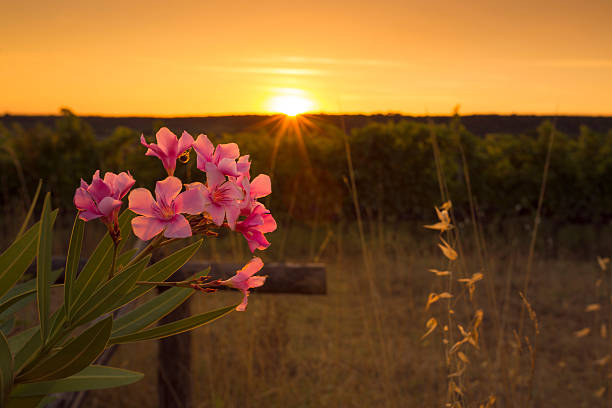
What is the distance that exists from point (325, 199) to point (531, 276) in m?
2.63

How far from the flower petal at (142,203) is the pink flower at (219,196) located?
0.05m

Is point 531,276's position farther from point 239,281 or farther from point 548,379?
point 239,281

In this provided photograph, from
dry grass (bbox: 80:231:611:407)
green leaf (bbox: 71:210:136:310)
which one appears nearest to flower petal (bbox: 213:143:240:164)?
green leaf (bbox: 71:210:136:310)

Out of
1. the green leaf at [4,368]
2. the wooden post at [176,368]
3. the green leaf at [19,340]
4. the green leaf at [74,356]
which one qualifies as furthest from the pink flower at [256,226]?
the wooden post at [176,368]

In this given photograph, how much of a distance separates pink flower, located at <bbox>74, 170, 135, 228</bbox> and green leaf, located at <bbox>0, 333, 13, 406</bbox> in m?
0.19

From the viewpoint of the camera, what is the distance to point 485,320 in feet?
16.3

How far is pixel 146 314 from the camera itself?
2.89 feet

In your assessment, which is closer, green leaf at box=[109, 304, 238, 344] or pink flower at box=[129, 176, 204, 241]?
pink flower at box=[129, 176, 204, 241]

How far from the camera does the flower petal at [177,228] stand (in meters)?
0.62

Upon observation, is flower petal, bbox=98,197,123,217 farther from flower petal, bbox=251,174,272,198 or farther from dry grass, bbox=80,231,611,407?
dry grass, bbox=80,231,611,407

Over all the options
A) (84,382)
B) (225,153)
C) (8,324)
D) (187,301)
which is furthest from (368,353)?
(225,153)

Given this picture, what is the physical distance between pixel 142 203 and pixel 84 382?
1.11ft

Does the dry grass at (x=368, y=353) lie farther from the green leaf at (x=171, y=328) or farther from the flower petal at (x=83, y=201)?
the flower petal at (x=83, y=201)

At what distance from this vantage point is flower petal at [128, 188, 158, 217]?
66cm
